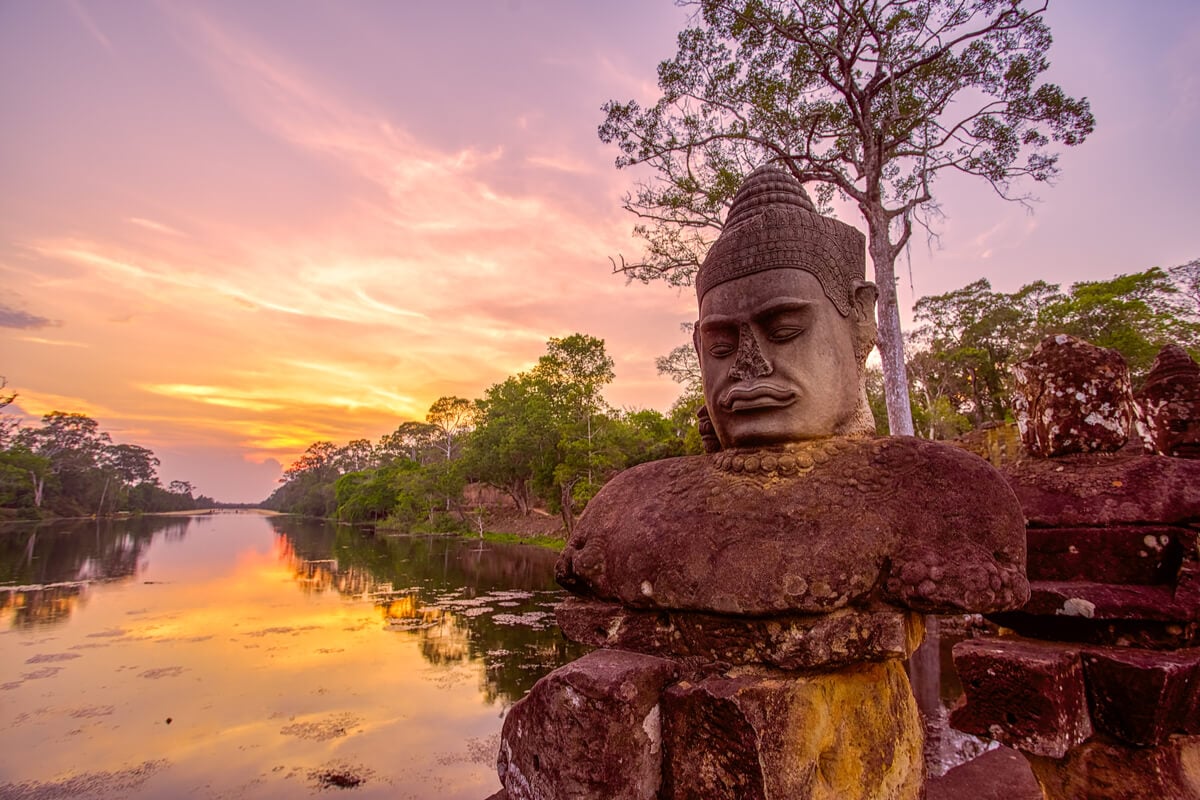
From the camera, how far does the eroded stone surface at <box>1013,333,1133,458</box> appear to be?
201 centimetres

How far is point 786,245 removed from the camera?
1903mm

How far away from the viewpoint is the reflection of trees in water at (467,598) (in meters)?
7.94

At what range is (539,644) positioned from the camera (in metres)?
8.61

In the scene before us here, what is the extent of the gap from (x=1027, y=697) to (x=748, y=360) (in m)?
1.28

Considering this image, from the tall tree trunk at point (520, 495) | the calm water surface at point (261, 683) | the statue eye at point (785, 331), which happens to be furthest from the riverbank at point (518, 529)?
the statue eye at point (785, 331)

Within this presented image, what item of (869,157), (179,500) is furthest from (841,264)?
(179,500)

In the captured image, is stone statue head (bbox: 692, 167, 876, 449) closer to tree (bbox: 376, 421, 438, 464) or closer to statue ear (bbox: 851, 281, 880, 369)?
statue ear (bbox: 851, 281, 880, 369)

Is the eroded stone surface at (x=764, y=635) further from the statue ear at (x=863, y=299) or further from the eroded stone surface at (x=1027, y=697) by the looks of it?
the statue ear at (x=863, y=299)

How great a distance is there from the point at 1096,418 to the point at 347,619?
1145 centimetres

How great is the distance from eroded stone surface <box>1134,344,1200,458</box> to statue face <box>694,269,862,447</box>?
144 centimetres

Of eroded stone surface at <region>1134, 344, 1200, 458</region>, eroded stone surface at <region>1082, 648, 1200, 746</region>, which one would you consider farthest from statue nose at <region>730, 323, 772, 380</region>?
eroded stone surface at <region>1134, 344, 1200, 458</region>

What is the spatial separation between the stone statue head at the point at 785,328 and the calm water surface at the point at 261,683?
174 inches

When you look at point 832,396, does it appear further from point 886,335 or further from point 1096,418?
point 886,335

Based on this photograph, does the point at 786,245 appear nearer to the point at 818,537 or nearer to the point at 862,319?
the point at 862,319
